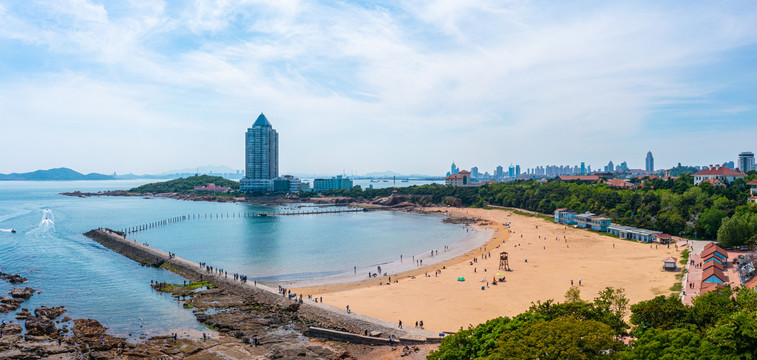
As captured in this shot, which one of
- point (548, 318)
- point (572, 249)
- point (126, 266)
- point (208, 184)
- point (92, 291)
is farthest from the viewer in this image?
point (208, 184)

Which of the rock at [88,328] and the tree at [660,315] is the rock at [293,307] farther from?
the tree at [660,315]

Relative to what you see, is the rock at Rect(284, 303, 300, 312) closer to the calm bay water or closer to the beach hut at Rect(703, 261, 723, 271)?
the calm bay water

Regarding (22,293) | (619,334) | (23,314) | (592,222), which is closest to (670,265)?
(619,334)

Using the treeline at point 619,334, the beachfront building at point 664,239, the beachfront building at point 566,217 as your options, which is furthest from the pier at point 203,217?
the beachfront building at point 664,239

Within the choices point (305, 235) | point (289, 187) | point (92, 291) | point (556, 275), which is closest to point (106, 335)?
point (92, 291)

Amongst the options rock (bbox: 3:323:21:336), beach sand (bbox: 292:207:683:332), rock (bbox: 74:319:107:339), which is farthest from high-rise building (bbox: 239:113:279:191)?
rock (bbox: 3:323:21:336)

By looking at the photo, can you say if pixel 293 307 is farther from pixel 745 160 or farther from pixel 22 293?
pixel 745 160

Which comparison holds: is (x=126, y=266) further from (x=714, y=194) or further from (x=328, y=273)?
(x=714, y=194)
